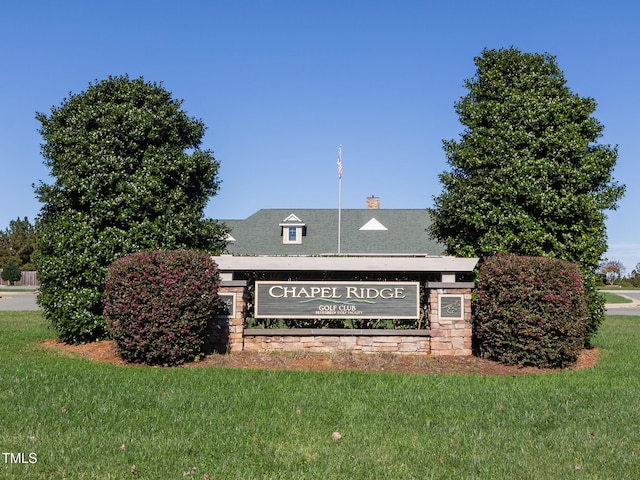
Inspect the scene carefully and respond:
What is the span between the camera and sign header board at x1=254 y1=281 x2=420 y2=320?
11836 mm

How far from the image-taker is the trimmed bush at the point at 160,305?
33.9 feet

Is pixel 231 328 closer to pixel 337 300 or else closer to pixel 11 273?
pixel 337 300

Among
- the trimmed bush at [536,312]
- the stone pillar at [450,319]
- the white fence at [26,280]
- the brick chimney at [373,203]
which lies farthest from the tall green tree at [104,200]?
the white fence at [26,280]

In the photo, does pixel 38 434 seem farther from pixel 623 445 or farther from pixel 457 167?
pixel 457 167

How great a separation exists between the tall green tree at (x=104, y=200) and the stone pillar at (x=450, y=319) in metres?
5.11

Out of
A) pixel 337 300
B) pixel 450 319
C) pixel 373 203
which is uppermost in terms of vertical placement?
pixel 373 203

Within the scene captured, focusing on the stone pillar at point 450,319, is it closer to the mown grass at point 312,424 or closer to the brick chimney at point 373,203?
the mown grass at point 312,424

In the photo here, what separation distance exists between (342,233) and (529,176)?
27904mm

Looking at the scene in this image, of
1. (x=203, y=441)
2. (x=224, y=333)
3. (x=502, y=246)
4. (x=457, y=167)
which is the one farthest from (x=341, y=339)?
(x=203, y=441)

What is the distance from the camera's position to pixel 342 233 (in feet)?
132

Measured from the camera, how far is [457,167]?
13531 millimetres

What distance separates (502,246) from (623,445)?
22.1ft

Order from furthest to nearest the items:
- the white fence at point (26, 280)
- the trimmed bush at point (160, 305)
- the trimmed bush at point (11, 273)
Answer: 1. the white fence at point (26, 280)
2. the trimmed bush at point (11, 273)
3. the trimmed bush at point (160, 305)

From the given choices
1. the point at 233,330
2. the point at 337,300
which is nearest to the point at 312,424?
the point at 233,330
